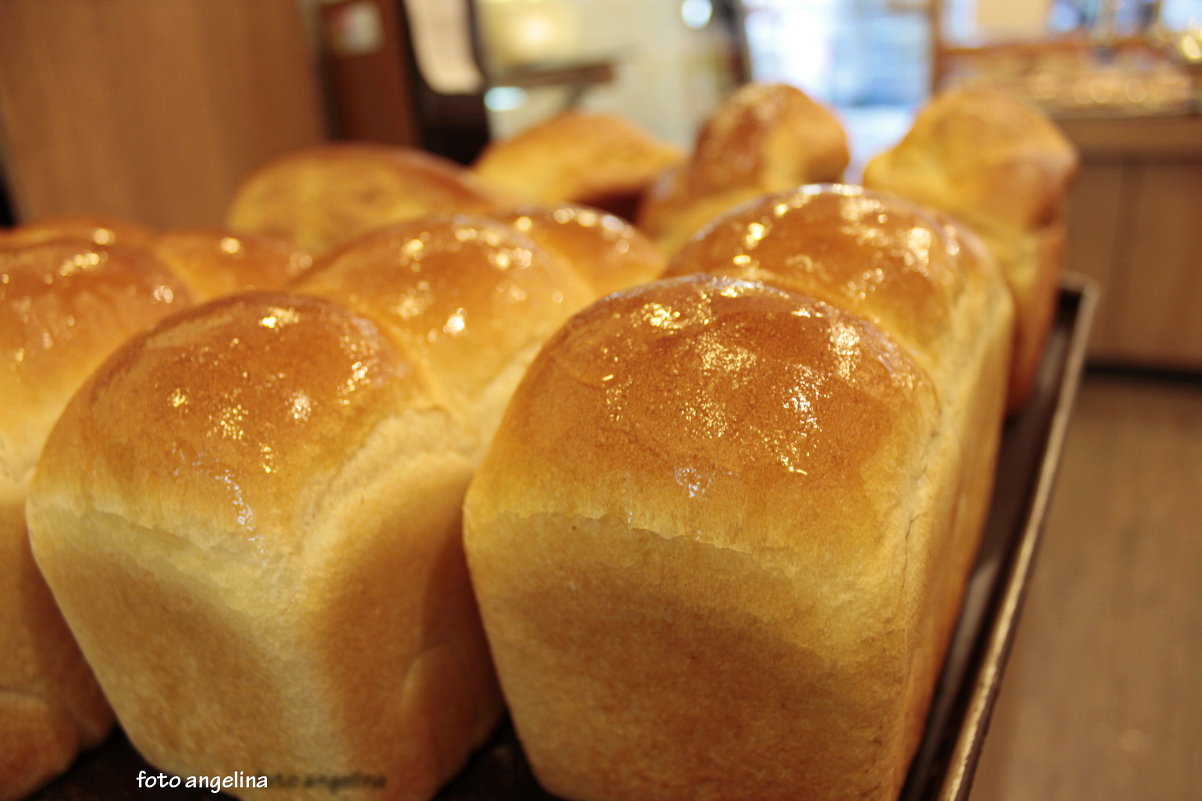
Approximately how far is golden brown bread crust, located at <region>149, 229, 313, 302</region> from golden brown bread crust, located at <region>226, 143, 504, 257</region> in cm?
26

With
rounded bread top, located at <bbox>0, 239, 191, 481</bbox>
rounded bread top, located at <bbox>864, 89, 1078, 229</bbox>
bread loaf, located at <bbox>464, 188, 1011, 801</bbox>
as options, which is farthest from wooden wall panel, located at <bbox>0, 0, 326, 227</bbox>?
bread loaf, located at <bbox>464, 188, 1011, 801</bbox>

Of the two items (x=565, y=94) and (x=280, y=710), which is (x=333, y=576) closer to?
(x=280, y=710)

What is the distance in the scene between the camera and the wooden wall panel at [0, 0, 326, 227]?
8.34 ft

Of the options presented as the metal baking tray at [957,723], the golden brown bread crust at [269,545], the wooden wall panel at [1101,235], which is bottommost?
the wooden wall panel at [1101,235]

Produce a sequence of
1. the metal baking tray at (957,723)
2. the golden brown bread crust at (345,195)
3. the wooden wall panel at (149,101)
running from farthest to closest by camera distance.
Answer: the wooden wall panel at (149,101), the golden brown bread crust at (345,195), the metal baking tray at (957,723)

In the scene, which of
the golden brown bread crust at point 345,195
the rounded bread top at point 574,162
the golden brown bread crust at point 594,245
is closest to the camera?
the golden brown bread crust at point 594,245

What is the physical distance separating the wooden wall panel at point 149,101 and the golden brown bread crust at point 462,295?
2202 mm

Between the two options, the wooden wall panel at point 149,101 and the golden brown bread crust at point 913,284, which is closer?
the golden brown bread crust at point 913,284

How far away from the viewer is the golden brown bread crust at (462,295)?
34.2 inches

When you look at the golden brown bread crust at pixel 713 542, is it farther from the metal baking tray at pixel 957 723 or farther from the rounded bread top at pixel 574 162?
the rounded bread top at pixel 574 162

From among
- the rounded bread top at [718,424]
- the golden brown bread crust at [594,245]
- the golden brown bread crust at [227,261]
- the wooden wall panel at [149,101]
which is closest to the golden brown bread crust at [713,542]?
the rounded bread top at [718,424]

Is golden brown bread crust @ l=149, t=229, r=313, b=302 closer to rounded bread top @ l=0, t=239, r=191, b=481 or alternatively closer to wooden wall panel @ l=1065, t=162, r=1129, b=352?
rounded bread top @ l=0, t=239, r=191, b=481

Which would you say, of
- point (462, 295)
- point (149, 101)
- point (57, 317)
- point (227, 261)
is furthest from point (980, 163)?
point (149, 101)

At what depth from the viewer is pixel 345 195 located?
5.23 ft
